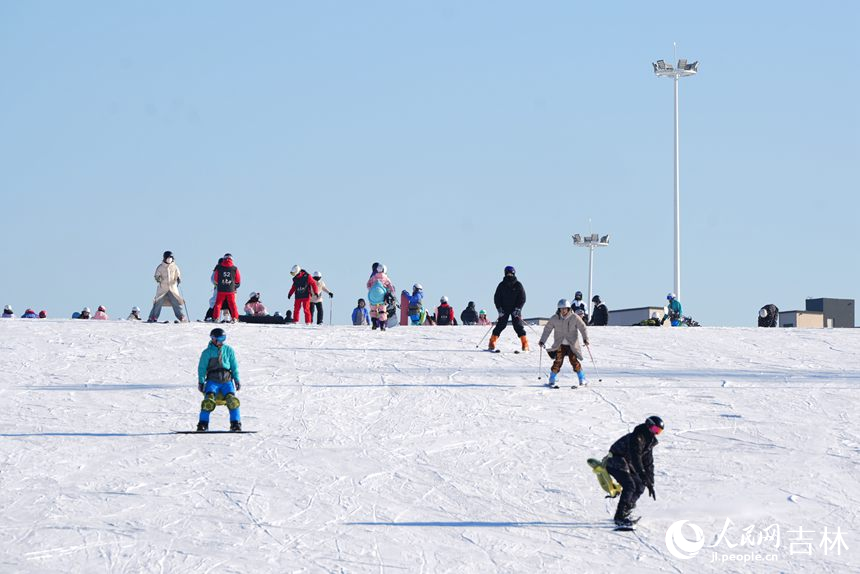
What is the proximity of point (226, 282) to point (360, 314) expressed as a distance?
205 inches

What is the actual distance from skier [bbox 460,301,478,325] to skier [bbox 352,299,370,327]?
9.32 feet

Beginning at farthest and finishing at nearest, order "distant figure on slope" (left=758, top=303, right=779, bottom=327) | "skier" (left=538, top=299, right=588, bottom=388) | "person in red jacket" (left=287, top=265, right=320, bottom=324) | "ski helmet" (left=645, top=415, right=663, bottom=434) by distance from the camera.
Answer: "distant figure on slope" (left=758, top=303, right=779, bottom=327)
"person in red jacket" (left=287, top=265, right=320, bottom=324)
"skier" (left=538, top=299, right=588, bottom=388)
"ski helmet" (left=645, top=415, right=663, bottom=434)

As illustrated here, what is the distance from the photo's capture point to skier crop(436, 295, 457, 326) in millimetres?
30266

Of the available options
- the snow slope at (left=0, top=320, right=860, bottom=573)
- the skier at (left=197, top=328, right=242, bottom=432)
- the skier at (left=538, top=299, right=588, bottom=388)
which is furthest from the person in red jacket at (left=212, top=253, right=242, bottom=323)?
the skier at (left=197, top=328, right=242, bottom=432)

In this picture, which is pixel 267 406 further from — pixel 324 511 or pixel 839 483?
pixel 839 483

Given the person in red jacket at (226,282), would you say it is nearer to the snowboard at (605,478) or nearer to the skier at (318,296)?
the skier at (318,296)

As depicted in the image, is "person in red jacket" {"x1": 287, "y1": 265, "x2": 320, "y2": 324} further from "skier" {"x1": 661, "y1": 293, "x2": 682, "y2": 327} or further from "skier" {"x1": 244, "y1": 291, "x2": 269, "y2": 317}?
"skier" {"x1": 661, "y1": 293, "x2": 682, "y2": 327}

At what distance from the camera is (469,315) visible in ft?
104

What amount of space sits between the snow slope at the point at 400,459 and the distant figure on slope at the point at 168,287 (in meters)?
2.11

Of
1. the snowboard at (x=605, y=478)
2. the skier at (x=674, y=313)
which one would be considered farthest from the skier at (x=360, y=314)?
the snowboard at (x=605, y=478)

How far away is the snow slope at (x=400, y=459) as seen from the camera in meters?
11.0

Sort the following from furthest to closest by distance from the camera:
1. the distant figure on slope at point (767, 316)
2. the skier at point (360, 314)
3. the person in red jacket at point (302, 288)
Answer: the distant figure on slope at point (767, 316) → the skier at point (360, 314) → the person in red jacket at point (302, 288)

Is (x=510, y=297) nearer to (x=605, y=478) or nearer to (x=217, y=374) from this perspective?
(x=217, y=374)

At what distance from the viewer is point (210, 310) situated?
2773 cm
